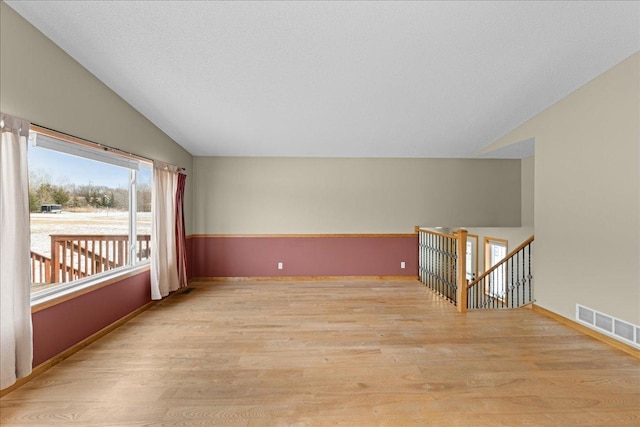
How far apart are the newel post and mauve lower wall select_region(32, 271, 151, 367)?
13.4ft

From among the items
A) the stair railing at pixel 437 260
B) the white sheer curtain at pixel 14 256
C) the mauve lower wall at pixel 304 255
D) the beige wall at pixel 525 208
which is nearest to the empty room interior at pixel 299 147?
the white sheer curtain at pixel 14 256

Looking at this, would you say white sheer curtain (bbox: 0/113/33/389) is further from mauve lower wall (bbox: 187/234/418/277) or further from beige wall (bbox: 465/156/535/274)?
beige wall (bbox: 465/156/535/274)

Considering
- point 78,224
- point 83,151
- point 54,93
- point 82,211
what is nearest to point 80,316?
point 78,224

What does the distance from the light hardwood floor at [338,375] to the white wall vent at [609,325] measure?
0.16 m

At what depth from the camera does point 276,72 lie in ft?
8.71

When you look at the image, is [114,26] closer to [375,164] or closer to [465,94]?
[465,94]

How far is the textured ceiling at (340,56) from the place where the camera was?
1.97 metres

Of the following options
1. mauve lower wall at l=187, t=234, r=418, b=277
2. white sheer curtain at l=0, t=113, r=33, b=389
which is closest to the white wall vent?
mauve lower wall at l=187, t=234, r=418, b=277

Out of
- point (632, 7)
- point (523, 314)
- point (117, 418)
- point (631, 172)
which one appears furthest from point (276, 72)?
point (523, 314)

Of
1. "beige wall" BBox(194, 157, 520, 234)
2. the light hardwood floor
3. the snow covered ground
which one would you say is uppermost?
"beige wall" BBox(194, 157, 520, 234)

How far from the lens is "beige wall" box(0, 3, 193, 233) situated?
6.28 ft

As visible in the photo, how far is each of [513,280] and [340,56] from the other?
5.06 meters

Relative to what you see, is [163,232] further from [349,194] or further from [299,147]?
[349,194]

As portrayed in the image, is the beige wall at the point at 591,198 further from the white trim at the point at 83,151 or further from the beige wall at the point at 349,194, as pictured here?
the white trim at the point at 83,151
